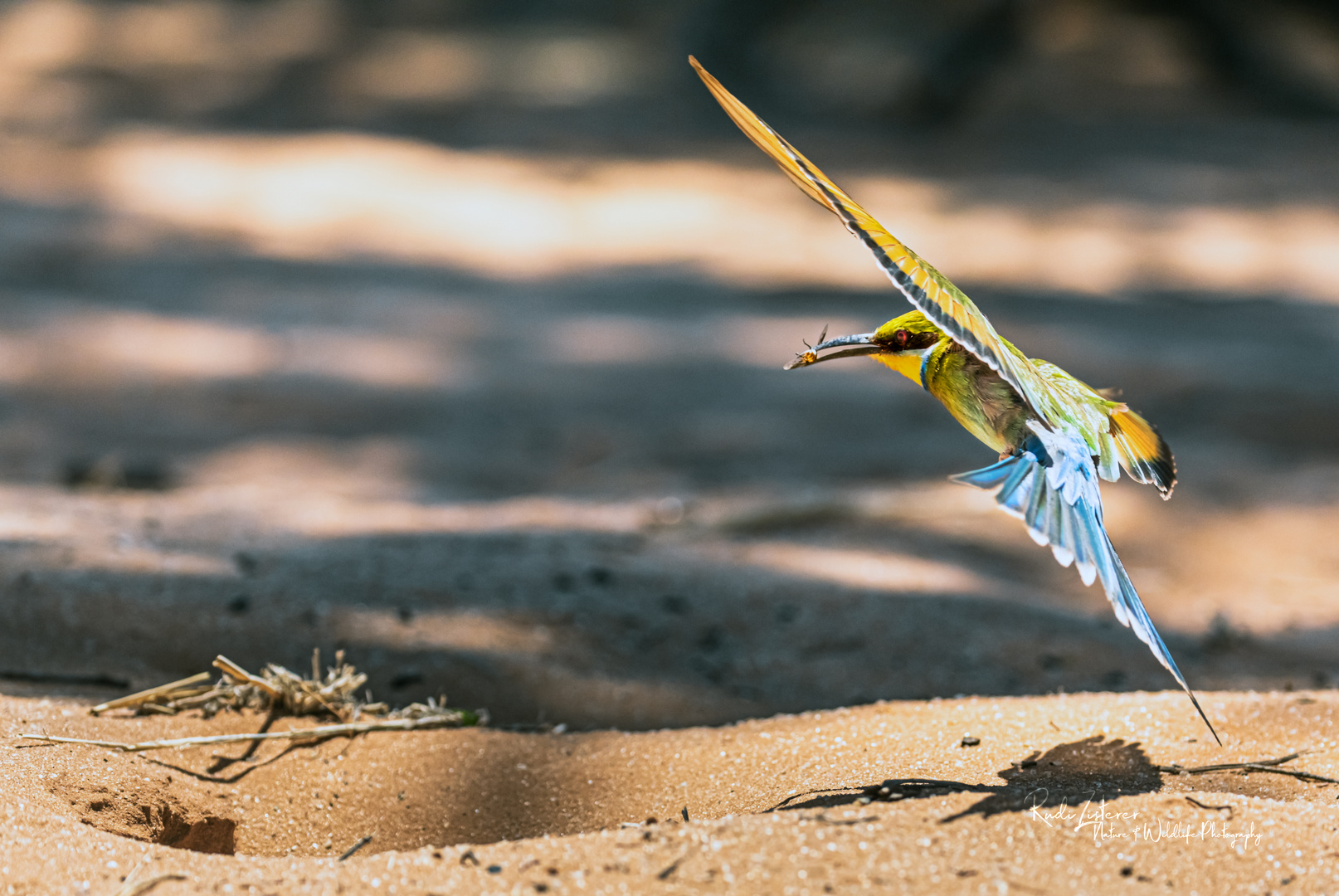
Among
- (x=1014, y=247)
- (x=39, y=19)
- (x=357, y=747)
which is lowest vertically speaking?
(x=357, y=747)

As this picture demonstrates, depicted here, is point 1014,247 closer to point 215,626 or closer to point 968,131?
point 968,131

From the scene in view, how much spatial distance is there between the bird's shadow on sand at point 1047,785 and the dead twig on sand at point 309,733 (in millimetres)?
763

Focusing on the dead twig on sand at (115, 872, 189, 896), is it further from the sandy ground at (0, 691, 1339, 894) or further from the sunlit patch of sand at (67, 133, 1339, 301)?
the sunlit patch of sand at (67, 133, 1339, 301)

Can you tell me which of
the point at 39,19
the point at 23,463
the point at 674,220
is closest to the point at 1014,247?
the point at 674,220

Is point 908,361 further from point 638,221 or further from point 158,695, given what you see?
point 638,221

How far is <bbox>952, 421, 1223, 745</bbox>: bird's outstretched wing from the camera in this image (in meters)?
1.63

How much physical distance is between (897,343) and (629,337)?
5343mm

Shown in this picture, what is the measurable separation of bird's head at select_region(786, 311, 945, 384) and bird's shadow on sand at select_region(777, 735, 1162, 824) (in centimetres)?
63

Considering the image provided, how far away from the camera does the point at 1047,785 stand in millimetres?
1821

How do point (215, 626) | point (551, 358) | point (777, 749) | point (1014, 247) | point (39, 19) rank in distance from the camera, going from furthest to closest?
1. point (39, 19)
2. point (1014, 247)
3. point (551, 358)
4. point (215, 626)
5. point (777, 749)

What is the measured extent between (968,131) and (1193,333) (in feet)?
14.8

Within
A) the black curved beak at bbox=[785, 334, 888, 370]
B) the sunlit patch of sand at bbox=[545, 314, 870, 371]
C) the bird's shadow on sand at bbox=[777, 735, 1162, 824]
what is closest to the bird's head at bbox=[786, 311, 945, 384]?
the black curved beak at bbox=[785, 334, 888, 370]

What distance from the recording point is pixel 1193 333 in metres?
6.91

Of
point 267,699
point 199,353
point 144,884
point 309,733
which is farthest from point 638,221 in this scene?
point 144,884
